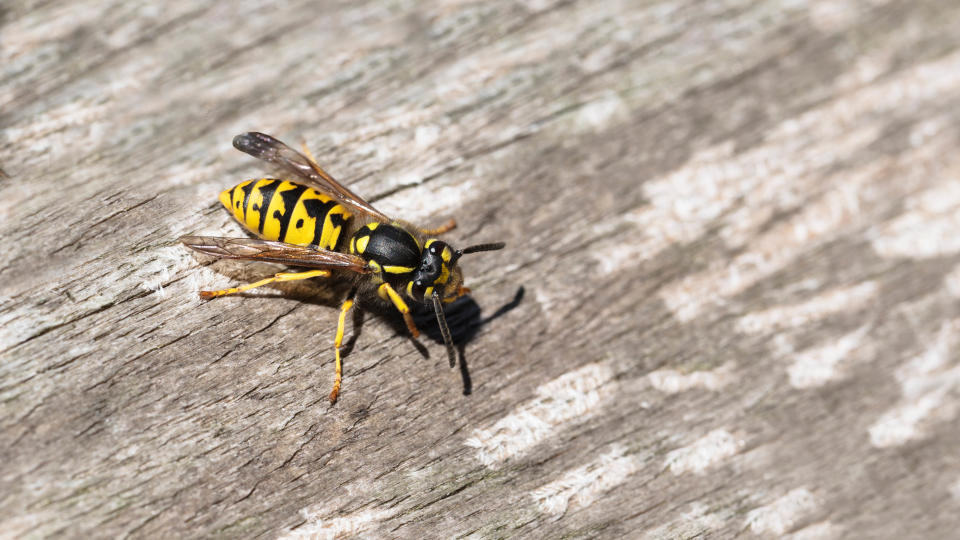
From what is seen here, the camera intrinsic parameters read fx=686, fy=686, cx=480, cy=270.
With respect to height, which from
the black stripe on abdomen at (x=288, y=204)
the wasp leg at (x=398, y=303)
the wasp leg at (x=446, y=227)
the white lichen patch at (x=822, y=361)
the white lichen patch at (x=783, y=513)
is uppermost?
the black stripe on abdomen at (x=288, y=204)

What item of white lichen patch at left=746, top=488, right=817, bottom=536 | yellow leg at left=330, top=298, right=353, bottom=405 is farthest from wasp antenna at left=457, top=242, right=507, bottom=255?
white lichen patch at left=746, top=488, right=817, bottom=536

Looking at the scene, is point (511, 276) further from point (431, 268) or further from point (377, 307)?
point (377, 307)

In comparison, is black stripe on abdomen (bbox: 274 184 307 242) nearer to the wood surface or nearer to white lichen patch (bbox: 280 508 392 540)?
the wood surface

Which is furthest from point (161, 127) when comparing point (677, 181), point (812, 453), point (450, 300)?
point (812, 453)

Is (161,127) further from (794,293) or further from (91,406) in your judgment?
(794,293)

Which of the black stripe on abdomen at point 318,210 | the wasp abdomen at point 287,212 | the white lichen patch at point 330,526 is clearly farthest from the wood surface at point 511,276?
the black stripe on abdomen at point 318,210

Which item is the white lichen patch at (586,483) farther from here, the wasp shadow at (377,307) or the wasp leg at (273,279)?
the wasp leg at (273,279)

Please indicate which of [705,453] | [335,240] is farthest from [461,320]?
[705,453]
